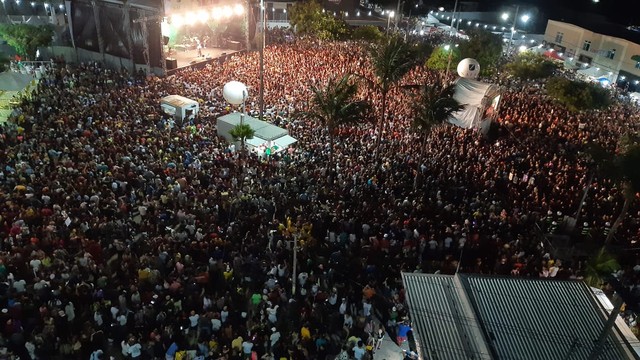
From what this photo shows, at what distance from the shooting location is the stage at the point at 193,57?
29.8 meters

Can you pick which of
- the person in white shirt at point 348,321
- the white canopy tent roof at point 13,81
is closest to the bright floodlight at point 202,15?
the white canopy tent roof at point 13,81

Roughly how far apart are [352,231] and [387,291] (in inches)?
92.6

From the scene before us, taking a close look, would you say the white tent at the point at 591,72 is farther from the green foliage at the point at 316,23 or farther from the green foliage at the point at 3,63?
the green foliage at the point at 3,63

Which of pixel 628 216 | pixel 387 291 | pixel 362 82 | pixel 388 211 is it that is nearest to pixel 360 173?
pixel 388 211

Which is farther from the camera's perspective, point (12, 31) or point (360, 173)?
point (12, 31)

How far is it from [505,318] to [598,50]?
136 feet

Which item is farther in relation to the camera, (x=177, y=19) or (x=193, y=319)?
(x=177, y=19)

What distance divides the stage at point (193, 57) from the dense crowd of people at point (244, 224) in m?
8.44

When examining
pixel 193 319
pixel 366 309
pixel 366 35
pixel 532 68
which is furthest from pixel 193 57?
pixel 366 309

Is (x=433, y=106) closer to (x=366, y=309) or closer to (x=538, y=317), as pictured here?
(x=366, y=309)

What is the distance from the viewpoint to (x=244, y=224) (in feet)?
41.1

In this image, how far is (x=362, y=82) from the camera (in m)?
25.8

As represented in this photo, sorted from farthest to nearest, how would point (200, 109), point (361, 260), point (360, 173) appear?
point (200, 109)
point (360, 173)
point (361, 260)

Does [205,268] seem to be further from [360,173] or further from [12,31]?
[12,31]
